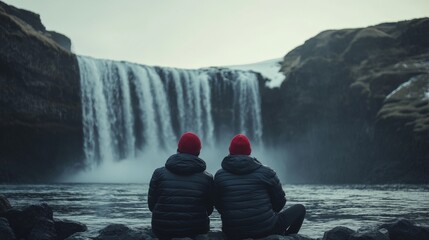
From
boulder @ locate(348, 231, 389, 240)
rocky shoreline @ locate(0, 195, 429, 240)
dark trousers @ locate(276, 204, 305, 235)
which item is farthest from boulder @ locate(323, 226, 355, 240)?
dark trousers @ locate(276, 204, 305, 235)

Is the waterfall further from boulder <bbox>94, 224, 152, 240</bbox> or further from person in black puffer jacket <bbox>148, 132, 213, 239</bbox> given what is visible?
person in black puffer jacket <bbox>148, 132, 213, 239</bbox>

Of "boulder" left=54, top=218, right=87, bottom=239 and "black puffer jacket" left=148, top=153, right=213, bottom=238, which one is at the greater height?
"black puffer jacket" left=148, top=153, right=213, bottom=238

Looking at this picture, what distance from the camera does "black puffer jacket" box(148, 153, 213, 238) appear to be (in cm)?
842

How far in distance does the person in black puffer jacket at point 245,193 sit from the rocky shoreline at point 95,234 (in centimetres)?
40

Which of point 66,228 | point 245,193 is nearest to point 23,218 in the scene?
point 66,228

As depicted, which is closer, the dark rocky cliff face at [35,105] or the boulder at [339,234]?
the boulder at [339,234]

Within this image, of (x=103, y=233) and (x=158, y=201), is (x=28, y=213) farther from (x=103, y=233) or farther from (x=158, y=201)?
(x=158, y=201)

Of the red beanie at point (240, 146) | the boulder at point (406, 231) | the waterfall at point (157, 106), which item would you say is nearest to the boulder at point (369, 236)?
the boulder at point (406, 231)

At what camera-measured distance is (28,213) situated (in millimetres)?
10414

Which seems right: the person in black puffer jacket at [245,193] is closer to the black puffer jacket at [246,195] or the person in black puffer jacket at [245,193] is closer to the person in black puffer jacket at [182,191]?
the black puffer jacket at [246,195]

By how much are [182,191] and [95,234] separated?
79.6 inches

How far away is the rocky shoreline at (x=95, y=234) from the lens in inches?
348

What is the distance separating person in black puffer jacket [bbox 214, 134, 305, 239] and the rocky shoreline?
40cm

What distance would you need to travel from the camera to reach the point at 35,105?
59.3 metres
